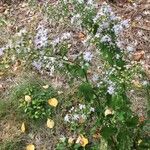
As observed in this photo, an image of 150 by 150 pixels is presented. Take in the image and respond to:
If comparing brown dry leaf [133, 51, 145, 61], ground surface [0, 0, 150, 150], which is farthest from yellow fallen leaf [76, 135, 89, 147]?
brown dry leaf [133, 51, 145, 61]

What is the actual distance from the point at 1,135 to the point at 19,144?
229mm

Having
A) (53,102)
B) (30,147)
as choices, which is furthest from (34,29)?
(30,147)

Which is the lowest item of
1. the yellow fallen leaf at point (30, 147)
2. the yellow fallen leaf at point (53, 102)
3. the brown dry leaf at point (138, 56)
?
the yellow fallen leaf at point (30, 147)

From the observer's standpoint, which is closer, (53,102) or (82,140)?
(82,140)

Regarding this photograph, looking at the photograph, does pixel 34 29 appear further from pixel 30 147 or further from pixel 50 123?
pixel 30 147

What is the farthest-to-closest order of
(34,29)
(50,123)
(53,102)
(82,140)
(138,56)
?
(34,29) → (138,56) → (53,102) → (50,123) → (82,140)

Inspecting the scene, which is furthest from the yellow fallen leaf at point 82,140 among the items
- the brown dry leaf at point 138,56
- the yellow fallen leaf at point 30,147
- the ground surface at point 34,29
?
the brown dry leaf at point 138,56

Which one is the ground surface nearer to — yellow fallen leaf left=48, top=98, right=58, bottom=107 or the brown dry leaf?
the brown dry leaf

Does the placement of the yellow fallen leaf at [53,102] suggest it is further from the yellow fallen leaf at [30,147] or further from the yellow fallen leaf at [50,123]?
the yellow fallen leaf at [30,147]

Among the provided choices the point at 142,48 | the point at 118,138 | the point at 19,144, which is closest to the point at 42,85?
the point at 19,144

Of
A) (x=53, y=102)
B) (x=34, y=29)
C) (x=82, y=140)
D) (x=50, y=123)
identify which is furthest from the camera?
(x=34, y=29)

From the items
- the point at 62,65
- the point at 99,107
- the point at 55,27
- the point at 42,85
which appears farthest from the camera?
the point at 55,27

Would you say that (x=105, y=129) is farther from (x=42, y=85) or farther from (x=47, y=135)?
(x=42, y=85)

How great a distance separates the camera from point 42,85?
4090 mm
